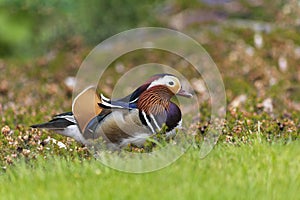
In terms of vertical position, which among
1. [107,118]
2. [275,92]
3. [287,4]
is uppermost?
[287,4]

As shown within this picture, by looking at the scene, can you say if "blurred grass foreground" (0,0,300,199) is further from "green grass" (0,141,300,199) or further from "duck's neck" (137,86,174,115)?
"duck's neck" (137,86,174,115)

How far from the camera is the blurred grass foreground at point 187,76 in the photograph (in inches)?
193

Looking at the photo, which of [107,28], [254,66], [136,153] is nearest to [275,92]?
[254,66]

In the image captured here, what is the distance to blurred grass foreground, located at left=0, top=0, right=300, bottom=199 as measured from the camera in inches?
193

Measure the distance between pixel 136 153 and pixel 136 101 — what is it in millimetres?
465

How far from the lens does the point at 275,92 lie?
10.1 metres

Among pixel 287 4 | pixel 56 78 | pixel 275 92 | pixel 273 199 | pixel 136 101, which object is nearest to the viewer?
pixel 273 199

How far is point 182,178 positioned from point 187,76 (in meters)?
6.31

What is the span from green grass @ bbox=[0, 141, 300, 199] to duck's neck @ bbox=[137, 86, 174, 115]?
0.47 m

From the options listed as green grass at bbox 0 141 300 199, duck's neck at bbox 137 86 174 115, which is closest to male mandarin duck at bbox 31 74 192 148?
duck's neck at bbox 137 86 174 115

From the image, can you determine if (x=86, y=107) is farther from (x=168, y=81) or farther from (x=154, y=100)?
(x=168, y=81)

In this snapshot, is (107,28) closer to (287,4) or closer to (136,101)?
(287,4)

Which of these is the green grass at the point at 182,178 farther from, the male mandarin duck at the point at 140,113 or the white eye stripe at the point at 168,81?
the white eye stripe at the point at 168,81

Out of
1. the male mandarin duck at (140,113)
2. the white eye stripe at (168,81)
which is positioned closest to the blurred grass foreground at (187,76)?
the male mandarin duck at (140,113)
